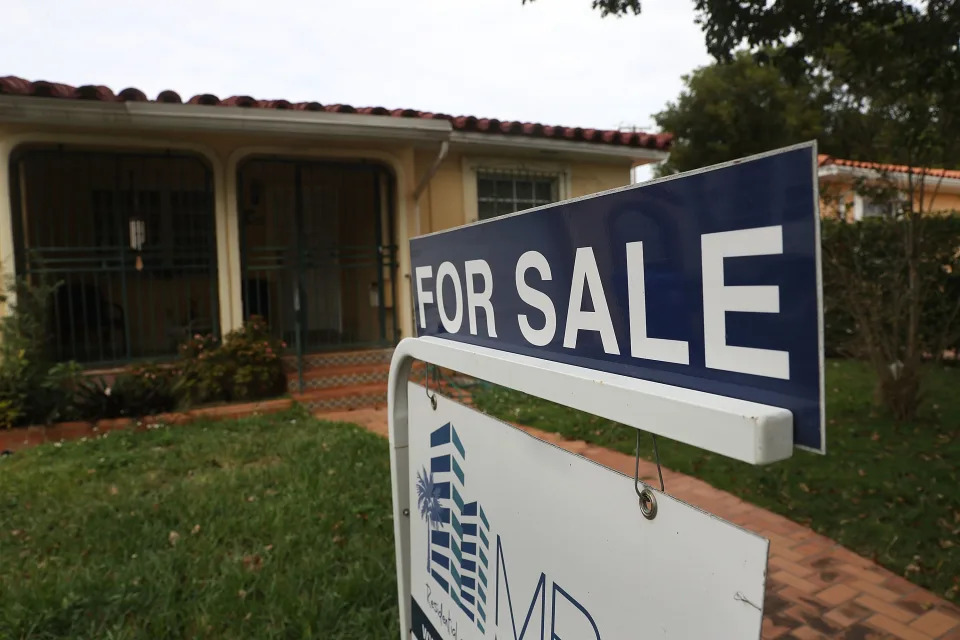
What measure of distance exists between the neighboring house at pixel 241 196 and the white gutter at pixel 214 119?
1 centimetres

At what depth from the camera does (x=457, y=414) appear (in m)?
1.39

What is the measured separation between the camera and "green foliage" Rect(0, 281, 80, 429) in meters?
5.69

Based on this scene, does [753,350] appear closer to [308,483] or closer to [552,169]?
[308,483]

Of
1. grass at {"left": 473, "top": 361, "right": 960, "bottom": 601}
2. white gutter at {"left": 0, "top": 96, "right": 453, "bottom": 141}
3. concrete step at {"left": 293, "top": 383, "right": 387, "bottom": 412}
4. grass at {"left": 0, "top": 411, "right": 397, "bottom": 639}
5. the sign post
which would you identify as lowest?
grass at {"left": 473, "top": 361, "right": 960, "bottom": 601}

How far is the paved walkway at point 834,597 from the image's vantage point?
2570 mm

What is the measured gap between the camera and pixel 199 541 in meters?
3.29

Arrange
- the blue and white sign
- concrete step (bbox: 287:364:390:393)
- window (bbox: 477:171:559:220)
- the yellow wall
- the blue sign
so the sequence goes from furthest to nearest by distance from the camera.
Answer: window (bbox: 477:171:559:220), concrete step (bbox: 287:364:390:393), the yellow wall, the blue and white sign, the blue sign

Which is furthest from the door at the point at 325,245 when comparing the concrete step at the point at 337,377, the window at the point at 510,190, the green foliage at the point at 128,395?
the green foliage at the point at 128,395

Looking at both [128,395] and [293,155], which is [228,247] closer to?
[293,155]

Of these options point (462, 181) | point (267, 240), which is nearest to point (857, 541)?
point (462, 181)

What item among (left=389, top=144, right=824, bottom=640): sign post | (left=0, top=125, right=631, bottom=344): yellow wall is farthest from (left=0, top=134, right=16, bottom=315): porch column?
(left=389, top=144, right=824, bottom=640): sign post

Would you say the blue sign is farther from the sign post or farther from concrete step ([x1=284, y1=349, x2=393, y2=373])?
concrete step ([x1=284, y1=349, x2=393, y2=373])

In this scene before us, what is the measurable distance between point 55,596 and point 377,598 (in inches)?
53.0

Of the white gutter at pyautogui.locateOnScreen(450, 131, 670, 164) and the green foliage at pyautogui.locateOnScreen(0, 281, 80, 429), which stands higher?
the white gutter at pyautogui.locateOnScreen(450, 131, 670, 164)
